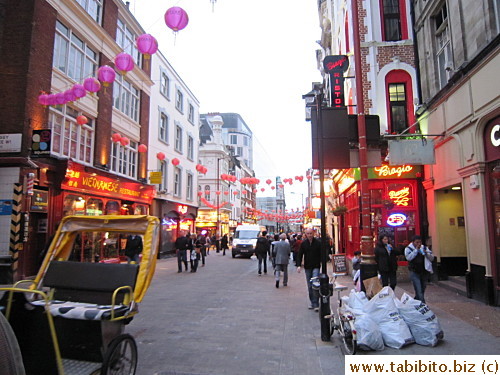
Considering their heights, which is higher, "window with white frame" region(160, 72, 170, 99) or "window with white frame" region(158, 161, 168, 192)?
"window with white frame" region(160, 72, 170, 99)

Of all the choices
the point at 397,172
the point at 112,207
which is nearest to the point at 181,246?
the point at 112,207

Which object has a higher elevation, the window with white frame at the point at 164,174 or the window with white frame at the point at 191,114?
the window with white frame at the point at 191,114

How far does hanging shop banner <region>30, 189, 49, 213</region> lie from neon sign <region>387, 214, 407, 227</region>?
13.1 m

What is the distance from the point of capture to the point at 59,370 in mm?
3311

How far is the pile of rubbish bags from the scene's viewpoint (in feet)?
17.2

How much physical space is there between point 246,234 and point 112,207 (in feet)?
37.1

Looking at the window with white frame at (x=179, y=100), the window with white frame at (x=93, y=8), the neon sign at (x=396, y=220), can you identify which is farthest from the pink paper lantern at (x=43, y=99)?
the window with white frame at (x=179, y=100)

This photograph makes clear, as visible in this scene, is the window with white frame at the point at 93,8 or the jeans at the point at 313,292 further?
the window with white frame at the point at 93,8

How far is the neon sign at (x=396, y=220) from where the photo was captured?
13.1 meters

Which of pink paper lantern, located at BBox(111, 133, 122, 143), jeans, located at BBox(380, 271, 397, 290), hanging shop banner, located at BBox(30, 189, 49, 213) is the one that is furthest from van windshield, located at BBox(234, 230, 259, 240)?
jeans, located at BBox(380, 271, 397, 290)

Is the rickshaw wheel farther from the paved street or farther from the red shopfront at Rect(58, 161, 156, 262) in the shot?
the red shopfront at Rect(58, 161, 156, 262)

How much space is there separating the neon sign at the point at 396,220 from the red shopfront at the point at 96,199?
12.7 metres

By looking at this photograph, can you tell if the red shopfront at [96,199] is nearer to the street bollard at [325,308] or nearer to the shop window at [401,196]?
the street bollard at [325,308]

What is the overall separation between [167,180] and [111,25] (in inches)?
435
